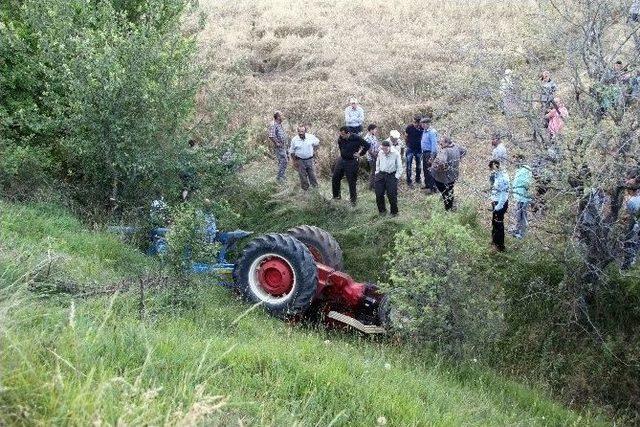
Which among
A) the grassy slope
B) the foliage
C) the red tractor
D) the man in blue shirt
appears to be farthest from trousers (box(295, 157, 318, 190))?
the man in blue shirt

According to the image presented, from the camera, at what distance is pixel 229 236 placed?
12.4 meters

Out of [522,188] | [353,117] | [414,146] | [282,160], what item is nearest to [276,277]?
[522,188]

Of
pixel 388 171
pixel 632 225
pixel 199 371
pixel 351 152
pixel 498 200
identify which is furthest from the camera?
pixel 351 152

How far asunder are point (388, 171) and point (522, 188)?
276cm

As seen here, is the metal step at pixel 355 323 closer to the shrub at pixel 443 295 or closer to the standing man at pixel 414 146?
the shrub at pixel 443 295

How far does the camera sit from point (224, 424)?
4.04 metres

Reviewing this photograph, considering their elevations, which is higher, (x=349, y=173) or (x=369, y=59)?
(x=369, y=59)

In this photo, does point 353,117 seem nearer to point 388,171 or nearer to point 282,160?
point 282,160

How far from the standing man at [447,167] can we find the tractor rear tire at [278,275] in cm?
354

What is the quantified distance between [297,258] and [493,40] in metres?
5.33

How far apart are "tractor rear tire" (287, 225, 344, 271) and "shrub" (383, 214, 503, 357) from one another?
8.72 ft

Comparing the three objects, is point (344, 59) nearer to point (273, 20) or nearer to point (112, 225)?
point (273, 20)

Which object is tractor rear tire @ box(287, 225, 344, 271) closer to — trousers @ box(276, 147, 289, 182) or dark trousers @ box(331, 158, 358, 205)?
dark trousers @ box(331, 158, 358, 205)

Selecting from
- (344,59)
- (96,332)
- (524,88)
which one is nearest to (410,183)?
(524,88)
